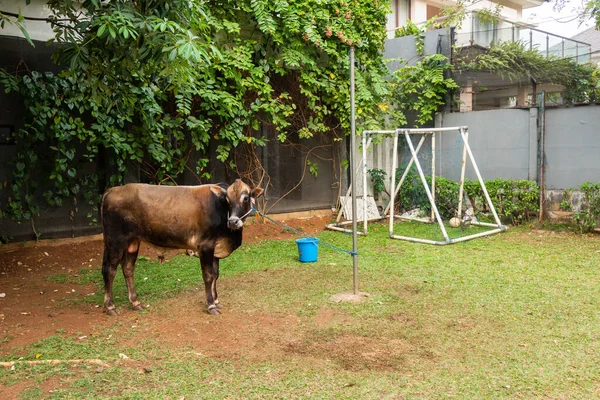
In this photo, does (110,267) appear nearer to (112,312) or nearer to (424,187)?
(112,312)

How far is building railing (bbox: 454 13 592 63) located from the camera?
12.3 m

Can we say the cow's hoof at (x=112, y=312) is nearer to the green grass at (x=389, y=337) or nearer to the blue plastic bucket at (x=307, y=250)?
the green grass at (x=389, y=337)

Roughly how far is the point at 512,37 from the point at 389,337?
9.83 meters

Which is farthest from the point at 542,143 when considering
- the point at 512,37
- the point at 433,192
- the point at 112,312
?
the point at 112,312

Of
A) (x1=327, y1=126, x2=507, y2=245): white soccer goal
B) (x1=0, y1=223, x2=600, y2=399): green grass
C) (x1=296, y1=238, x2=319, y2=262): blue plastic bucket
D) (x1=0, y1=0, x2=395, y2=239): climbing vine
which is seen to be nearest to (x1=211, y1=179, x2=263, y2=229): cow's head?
(x1=0, y1=223, x2=600, y2=399): green grass

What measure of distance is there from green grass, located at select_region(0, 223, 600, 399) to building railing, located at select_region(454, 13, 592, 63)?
598 centimetres

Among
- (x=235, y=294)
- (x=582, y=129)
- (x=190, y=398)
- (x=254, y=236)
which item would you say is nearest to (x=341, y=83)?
(x=254, y=236)

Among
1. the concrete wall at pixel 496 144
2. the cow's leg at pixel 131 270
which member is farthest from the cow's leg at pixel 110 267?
the concrete wall at pixel 496 144

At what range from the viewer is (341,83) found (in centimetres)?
1126

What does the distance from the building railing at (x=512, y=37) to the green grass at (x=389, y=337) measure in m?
5.98

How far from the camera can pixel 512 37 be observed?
12383 mm

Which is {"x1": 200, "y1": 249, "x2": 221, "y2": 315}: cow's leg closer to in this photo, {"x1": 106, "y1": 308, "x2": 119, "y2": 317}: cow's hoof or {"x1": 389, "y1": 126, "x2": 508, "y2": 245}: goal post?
{"x1": 106, "y1": 308, "x2": 119, "y2": 317}: cow's hoof

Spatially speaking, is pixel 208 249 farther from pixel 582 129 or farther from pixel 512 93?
pixel 512 93

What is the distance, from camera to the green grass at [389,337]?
12.9 ft
